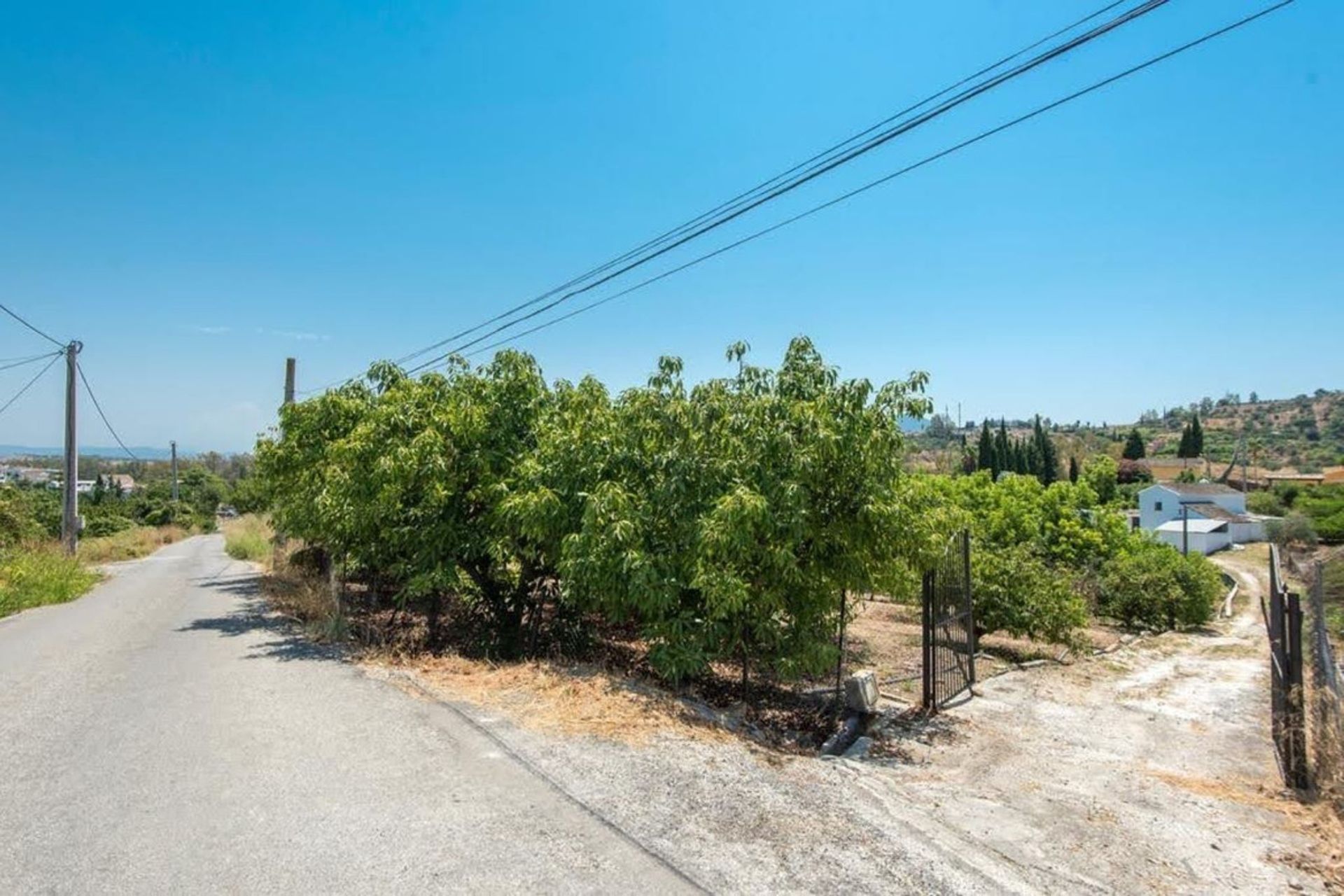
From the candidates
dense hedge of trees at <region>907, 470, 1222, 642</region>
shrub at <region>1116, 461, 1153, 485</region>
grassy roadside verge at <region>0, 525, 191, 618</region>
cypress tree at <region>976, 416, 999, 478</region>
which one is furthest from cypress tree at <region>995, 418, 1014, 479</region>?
grassy roadside verge at <region>0, 525, 191, 618</region>

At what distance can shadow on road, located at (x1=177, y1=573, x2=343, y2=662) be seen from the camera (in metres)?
8.06

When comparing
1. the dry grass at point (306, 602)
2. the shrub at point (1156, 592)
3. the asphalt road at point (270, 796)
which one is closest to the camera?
the asphalt road at point (270, 796)

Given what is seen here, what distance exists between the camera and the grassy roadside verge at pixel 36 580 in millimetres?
12680

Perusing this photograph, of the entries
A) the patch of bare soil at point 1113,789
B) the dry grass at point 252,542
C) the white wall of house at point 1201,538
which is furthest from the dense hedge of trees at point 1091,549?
the white wall of house at point 1201,538

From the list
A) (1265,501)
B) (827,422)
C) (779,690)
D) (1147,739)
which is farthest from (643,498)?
(1265,501)

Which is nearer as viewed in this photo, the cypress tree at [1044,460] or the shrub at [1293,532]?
the shrub at [1293,532]

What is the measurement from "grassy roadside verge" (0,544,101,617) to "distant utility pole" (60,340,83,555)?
3397 millimetres

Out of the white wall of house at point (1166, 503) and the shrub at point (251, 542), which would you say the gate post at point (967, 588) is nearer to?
the shrub at point (251, 542)

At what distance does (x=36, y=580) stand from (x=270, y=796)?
14032 mm

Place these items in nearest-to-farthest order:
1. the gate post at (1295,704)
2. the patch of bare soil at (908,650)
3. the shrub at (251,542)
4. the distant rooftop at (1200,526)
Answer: the gate post at (1295,704)
the patch of bare soil at (908,650)
the shrub at (251,542)
the distant rooftop at (1200,526)

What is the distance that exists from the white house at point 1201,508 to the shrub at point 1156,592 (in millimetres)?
41323

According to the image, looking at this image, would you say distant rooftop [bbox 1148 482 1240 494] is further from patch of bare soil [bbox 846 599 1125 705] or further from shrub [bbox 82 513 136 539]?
shrub [bbox 82 513 136 539]

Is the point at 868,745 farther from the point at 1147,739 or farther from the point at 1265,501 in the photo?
the point at 1265,501

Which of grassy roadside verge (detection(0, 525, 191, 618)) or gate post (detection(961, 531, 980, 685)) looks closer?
gate post (detection(961, 531, 980, 685))
